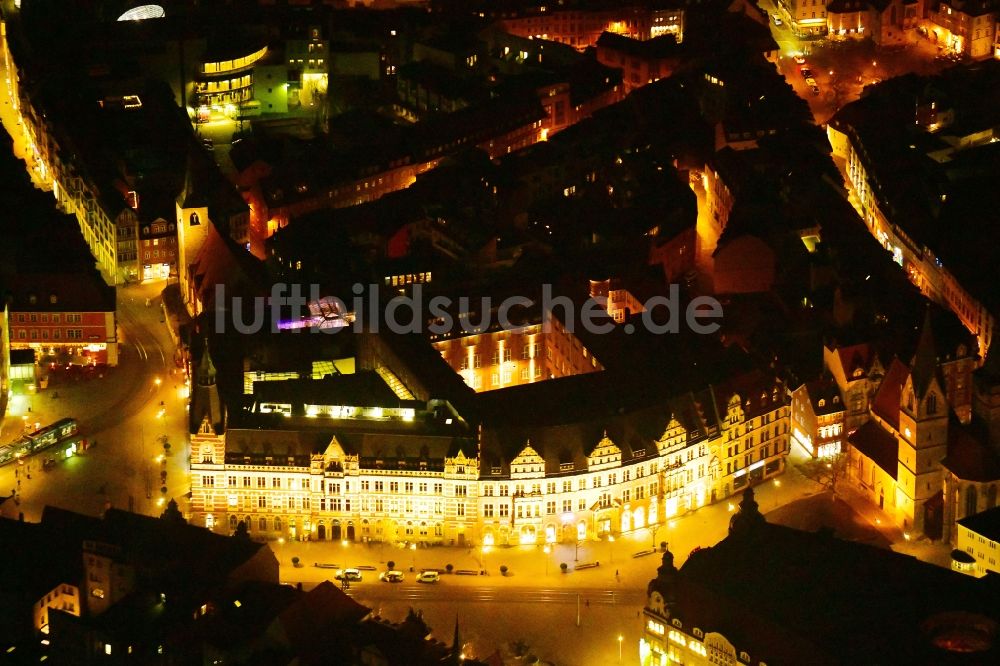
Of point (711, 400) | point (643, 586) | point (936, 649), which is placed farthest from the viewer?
point (711, 400)

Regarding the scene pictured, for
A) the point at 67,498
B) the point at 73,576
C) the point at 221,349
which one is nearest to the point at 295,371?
the point at 221,349

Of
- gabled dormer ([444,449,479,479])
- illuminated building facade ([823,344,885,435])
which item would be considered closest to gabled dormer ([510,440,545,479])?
gabled dormer ([444,449,479,479])

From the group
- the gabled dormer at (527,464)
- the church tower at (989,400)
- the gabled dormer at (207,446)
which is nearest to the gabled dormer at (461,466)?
the gabled dormer at (527,464)

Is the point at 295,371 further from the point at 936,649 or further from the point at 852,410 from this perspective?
the point at 936,649

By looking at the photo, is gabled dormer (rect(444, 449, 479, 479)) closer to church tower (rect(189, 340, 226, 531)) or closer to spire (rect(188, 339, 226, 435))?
church tower (rect(189, 340, 226, 531))

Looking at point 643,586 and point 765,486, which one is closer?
point 643,586

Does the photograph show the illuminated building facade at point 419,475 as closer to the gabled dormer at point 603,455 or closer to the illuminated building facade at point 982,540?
the gabled dormer at point 603,455
